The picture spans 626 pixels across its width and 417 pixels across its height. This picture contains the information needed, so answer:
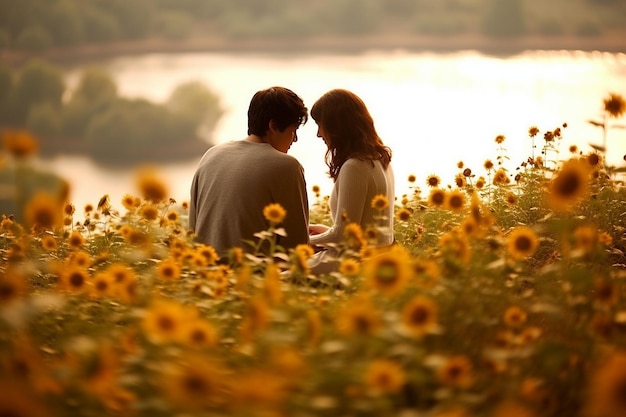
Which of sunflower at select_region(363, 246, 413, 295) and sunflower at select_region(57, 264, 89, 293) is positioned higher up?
sunflower at select_region(363, 246, 413, 295)

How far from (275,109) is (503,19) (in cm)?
245

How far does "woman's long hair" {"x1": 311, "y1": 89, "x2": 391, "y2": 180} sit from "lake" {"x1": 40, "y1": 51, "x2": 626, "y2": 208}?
138cm

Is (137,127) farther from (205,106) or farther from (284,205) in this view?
(284,205)

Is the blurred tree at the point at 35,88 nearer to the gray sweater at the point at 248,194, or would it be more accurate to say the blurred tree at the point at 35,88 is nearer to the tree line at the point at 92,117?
the tree line at the point at 92,117

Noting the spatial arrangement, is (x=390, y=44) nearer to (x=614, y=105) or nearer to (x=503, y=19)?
(x=503, y=19)

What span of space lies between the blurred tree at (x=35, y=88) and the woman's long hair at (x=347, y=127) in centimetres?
183

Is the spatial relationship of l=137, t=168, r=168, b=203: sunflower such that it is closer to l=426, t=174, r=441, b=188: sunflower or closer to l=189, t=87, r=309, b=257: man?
l=189, t=87, r=309, b=257: man

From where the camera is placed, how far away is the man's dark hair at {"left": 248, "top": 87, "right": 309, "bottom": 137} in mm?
2301

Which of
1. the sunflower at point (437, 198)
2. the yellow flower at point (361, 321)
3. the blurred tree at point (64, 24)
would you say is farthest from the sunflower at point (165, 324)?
the blurred tree at point (64, 24)

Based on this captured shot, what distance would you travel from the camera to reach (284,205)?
2268mm

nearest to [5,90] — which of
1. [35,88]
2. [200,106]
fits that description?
[35,88]

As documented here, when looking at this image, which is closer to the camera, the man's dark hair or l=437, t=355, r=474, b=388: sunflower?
l=437, t=355, r=474, b=388: sunflower

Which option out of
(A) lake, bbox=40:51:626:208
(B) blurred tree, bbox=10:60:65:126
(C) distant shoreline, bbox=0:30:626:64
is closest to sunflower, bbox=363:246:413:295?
(A) lake, bbox=40:51:626:208

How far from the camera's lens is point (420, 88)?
14.1ft
